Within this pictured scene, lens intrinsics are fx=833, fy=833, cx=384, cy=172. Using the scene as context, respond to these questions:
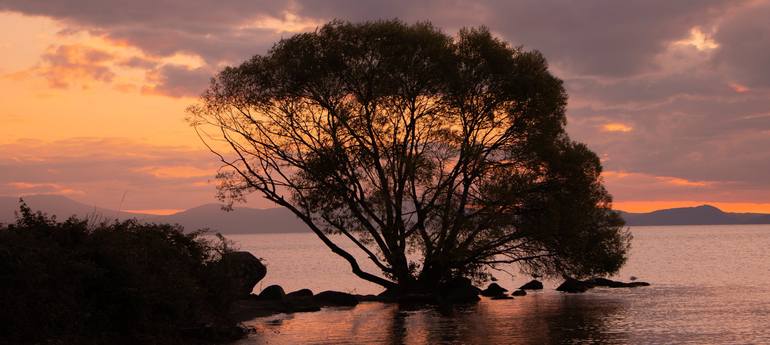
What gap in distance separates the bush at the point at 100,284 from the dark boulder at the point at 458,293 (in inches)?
983

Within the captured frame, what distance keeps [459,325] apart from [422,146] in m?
16.2

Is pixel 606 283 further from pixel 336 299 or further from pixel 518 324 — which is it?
pixel 518 324

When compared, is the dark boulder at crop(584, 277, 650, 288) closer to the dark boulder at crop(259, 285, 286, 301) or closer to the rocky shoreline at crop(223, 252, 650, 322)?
the rocky shoreline at crop(223, 252, 650, 322)

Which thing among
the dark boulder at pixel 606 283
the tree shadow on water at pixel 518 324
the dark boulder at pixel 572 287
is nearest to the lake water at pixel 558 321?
the tree shadow on water at pixel 518 324

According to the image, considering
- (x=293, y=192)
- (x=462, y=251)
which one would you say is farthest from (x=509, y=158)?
(x=293, y=192)

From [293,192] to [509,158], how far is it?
15003 millimetres

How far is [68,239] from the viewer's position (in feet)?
95.5

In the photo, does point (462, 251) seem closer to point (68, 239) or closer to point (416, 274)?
point (416, 274)

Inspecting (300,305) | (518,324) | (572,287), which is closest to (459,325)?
(518,324)

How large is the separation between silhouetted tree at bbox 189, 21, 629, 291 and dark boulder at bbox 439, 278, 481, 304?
974 millimetres

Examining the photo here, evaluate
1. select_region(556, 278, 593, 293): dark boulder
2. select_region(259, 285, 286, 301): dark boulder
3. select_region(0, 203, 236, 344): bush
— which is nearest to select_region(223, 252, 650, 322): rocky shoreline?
select_region(259, 285, 286, 301): dark boulder

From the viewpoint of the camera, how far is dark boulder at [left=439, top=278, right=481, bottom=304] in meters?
58.5

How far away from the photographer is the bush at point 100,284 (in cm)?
2533

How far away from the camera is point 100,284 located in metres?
29.0
